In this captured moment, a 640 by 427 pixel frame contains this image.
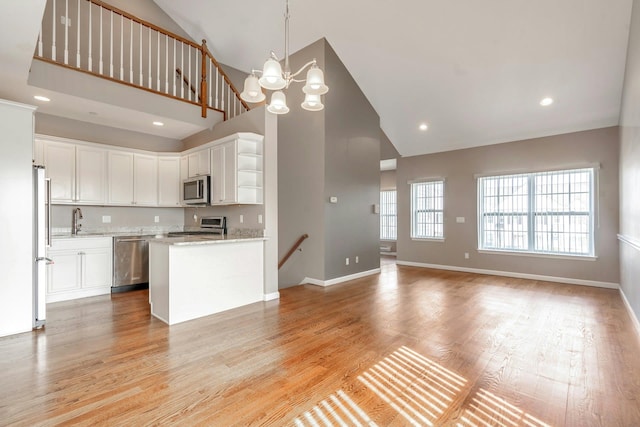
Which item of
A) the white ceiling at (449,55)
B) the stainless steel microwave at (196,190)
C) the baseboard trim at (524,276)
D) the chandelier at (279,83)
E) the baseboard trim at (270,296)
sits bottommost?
the baseboard trim at (524,276)

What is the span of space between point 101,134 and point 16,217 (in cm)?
259

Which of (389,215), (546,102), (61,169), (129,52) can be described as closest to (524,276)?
(546,102)

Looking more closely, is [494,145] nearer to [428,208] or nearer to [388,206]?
[428,208]

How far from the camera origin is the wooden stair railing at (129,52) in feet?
15.7

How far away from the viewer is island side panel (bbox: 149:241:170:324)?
136 inches

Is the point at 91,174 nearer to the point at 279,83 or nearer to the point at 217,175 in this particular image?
the point at 217,175

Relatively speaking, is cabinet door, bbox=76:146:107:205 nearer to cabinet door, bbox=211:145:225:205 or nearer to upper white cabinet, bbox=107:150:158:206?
upper white cabinet, bbox=107:150:158:206

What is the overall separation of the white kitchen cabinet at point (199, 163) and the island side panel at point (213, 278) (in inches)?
65.3

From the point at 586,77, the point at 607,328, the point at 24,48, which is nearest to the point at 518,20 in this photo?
the point at 586,77

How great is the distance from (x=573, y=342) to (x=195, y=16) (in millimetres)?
7839

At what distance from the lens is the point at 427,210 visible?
7.56 meters

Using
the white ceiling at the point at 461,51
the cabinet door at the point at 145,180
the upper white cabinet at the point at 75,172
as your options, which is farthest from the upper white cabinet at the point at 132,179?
the white ceiling at the point at 461,51

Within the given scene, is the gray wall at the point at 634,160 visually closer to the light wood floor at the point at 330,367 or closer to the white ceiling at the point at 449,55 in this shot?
the light wood floor at the point at 330,367

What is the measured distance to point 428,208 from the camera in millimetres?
7539
